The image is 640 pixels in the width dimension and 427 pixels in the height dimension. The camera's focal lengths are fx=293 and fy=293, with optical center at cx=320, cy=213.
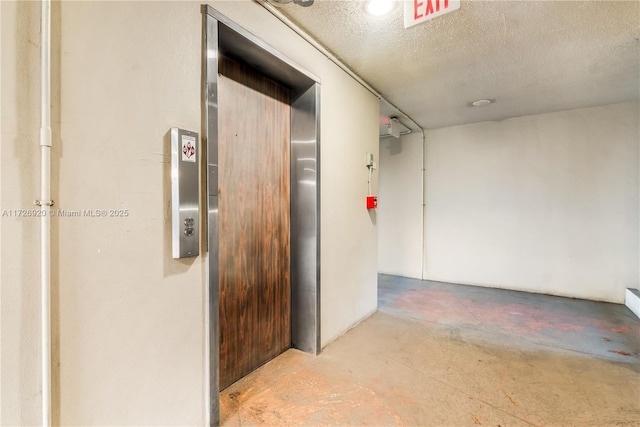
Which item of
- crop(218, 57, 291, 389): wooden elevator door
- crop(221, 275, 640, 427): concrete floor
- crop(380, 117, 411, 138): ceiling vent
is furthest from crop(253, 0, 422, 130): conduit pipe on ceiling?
crop(221, 275, 640, 427): concrete floor

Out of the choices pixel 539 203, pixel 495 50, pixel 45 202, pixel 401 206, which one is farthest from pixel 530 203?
pixel 45 202

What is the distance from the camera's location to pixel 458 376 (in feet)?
7.18

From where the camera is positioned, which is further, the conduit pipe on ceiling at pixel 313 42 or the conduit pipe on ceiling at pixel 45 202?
the conduit pipe on ceiling at pixel 313 42

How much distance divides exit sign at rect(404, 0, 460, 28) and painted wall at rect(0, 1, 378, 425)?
1.03 meters

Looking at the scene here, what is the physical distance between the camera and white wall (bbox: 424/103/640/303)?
392cm

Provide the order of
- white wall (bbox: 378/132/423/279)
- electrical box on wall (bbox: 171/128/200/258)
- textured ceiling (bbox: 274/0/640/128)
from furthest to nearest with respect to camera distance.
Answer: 1. white wall (bbox: 378/132/423/279)
2. textured ceiling (bbox: 274/0/640/128)
3. electrical box on wall (bbox: 171/128/200/258)

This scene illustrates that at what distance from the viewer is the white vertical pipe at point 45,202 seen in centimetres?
106

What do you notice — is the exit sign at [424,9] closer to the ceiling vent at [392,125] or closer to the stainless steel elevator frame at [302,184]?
the stainless steel elevator frame at [302,184]

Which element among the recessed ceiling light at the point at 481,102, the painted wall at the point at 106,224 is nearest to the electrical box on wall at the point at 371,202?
the recessed ceiling light at the point at 481,102

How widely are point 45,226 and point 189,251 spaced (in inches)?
21.7

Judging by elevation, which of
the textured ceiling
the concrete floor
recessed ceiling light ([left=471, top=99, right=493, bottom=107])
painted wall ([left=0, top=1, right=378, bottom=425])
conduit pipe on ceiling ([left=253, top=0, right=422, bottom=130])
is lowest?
the concrete floor

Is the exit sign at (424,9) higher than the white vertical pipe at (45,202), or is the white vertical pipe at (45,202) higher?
the exit sign at (424,9)

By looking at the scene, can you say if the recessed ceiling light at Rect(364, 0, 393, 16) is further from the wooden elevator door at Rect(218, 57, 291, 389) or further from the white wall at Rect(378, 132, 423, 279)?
the white wall at Rect(378, 132, 423, 279)

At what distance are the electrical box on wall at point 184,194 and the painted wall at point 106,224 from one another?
0.14 ft
